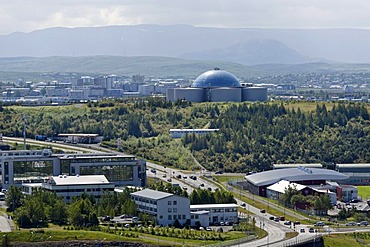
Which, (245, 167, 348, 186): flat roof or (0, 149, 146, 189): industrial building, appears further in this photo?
(245, 167, 348, 186): flat roof

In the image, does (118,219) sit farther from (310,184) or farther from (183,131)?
(183,131)

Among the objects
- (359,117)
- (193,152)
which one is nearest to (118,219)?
(193,152)

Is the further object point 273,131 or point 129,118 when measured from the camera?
point 129,118

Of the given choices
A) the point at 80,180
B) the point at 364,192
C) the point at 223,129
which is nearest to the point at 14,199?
the point at 80,180

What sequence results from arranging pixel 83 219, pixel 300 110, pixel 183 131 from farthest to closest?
pixel 300 110
pixel 183 131
pixel 83 219

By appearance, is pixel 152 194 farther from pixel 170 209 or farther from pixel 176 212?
pixel 176 212

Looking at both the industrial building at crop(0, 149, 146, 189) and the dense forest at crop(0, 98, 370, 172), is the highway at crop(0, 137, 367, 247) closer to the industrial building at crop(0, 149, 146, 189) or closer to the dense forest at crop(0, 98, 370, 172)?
the dense forest at crop(0, 98, 370, 172)

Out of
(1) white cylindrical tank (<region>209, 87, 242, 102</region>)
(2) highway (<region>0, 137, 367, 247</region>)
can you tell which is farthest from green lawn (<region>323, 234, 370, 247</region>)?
(1) white cylindrical tank (<region>209, 87, 242, 102</region>)
